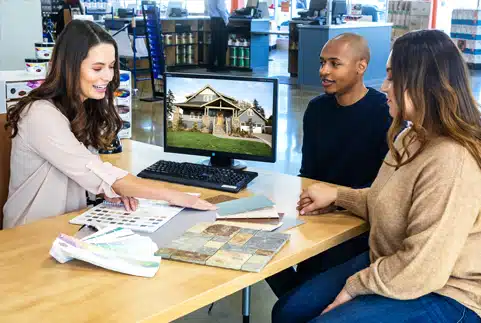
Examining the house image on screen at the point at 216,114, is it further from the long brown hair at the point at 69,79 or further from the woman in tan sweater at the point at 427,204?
the woman in tan sweater at the point at 427,204

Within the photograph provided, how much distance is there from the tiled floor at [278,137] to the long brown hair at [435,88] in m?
1.48

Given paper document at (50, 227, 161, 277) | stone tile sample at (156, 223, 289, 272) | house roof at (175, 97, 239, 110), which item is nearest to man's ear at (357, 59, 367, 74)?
house roof at (175, 97, 239, 110)

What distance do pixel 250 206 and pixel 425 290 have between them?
67cm

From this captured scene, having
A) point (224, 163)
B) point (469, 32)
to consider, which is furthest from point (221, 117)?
point (469, 32)

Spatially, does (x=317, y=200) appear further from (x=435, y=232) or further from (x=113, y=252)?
(x=113, y=252)

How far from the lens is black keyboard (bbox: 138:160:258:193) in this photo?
8.00 feet

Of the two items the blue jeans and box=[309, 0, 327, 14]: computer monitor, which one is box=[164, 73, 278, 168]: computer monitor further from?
box=[309, 0, 327, 14]: computer monitor

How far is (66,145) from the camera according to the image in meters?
2.13

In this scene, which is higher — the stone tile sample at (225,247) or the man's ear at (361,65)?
the man's ear at (361,65)

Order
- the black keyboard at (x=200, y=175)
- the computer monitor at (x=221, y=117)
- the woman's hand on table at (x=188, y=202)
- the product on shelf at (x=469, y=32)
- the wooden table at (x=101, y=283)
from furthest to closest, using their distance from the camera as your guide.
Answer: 1. the product on shelf at (x=469, y=32)
2. the computer monitor at (x=221, y=117)
3. the black keyboard at (x=200, y=175)
4. the woman's hand on table at (x=188, y=202)
5. the wooden table at (x=101, y=283)

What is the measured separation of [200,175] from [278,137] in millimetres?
4302

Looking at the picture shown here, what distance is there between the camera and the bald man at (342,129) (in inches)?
105

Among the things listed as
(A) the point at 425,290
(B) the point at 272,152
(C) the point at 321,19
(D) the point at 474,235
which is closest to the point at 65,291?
(A) the point at 425,290

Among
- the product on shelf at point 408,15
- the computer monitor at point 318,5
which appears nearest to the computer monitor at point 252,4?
the computer monitor at point 318,5
